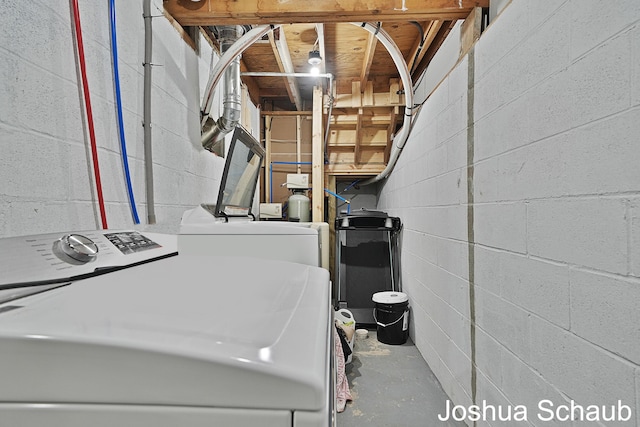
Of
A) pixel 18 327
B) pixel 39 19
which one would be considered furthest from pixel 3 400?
pixel 39 19

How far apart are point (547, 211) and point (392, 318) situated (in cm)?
198

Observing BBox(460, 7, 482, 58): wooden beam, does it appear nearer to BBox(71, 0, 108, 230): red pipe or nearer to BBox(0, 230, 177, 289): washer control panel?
BBox(71, 0, 108, 230): red pipe

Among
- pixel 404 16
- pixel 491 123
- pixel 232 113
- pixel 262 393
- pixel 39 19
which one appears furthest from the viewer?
pixel 232 113

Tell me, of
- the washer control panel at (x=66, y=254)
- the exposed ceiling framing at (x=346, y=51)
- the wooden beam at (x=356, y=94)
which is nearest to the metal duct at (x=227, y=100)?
the exposed ceiling framing at (x=346, y=51)

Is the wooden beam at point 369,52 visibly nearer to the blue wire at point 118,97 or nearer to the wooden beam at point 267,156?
the wooden beam at point 267,156

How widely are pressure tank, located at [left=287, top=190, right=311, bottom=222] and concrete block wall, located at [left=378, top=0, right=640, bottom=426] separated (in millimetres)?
2191

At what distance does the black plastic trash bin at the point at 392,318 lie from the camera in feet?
9.23

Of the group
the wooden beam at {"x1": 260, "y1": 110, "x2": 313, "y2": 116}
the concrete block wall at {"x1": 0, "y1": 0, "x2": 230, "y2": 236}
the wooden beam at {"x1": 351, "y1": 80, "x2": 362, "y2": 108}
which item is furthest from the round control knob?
the wooden beam at {"x1": 260, "y1": 110, "x2": 313, "y2": 116}

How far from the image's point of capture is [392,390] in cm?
209

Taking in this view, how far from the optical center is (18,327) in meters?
0.43

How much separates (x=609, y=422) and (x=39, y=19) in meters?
1.98

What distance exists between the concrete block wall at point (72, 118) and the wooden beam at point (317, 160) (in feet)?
6.85

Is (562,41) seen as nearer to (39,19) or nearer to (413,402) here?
(39,19)

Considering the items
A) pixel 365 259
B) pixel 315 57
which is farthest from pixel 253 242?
pixel 365 259
